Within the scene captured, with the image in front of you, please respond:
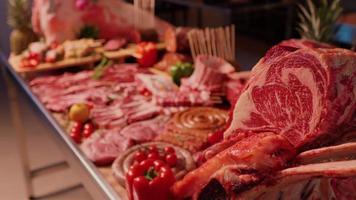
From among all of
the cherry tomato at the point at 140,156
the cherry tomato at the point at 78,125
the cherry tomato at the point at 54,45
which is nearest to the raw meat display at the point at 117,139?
the cherry tomato at the point at 78,125

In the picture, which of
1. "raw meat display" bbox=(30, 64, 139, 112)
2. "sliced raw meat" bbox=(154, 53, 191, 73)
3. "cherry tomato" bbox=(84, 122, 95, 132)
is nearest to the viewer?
"cherry tomato" bbox=(84, 122, 95, 132)

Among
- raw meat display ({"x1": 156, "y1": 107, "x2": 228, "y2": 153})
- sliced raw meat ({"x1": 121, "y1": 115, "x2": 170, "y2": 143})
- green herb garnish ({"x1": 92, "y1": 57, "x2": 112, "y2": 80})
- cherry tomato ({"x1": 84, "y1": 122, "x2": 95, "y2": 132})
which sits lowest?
green herb garnish ({"x1": 92, "y1": 57, "x2": 112, "y2": 80})

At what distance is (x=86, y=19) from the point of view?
3520 mm

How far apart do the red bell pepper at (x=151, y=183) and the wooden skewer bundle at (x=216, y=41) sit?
141 centimetres

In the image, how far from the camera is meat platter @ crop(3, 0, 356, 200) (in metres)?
0.84

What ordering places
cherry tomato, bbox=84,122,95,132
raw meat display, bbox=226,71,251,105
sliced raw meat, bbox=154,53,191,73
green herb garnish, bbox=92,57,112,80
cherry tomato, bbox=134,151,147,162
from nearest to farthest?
cherry tomato, bbox=134,151,147,162 < cherry tomato, bbox=84,122,95,132 < raw meat display, bbox=226,71,251,105 < green herb garnish, bbox=92,57,112,80 < sliced raw meat, bbox=154,53,191,73

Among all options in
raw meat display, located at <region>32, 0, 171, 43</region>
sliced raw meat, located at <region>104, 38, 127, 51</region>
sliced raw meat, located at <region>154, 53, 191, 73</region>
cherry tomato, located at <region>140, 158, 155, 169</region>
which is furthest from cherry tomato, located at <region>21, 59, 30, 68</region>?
cherry tomato, located at <region>140, 158, 155, 169</region>

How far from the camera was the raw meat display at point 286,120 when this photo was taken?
846 millimetres

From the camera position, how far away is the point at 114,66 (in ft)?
9.82

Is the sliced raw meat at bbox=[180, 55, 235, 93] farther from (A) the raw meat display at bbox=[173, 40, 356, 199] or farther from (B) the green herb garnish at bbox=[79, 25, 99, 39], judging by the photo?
(B) the green herb garnish at bbox=[79, 25, 99, 39]

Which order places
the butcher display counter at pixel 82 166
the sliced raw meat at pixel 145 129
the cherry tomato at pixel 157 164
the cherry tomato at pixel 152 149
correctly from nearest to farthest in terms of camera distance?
the butcher display counter at pixel 82 166 < the cherry tomato at pixel 157 164 < the cherry tomato at pixel 152 149 < the sliced raw meat at pixel 145 129

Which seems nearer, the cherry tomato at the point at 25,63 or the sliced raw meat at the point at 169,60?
the sliced raw meat at the point at 169,60

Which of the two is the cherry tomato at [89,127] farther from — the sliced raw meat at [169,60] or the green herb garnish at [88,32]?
the green herb garnish at [88,32]

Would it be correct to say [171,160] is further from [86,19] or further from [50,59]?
[86,19]
